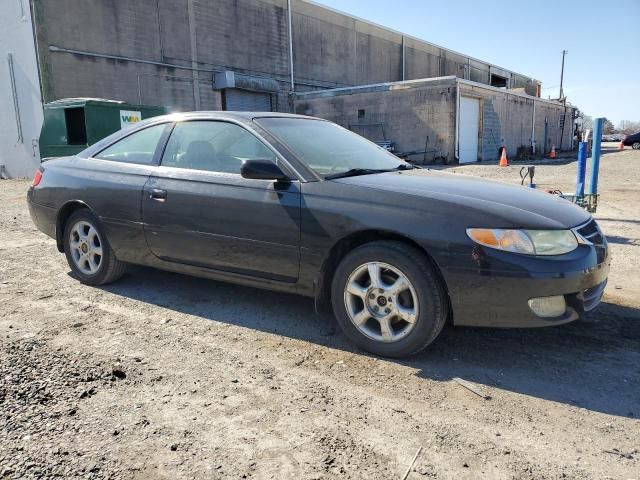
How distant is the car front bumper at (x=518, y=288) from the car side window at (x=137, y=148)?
2.76 meters

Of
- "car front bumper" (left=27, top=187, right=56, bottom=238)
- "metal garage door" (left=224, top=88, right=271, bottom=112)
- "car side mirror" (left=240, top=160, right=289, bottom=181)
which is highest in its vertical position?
"metal garage door" (left=224, top=88, right=271, bottom=112)

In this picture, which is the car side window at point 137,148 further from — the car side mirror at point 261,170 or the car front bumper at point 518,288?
the car front bumper at point 518,288

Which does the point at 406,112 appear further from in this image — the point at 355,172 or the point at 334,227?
the point at 334,227

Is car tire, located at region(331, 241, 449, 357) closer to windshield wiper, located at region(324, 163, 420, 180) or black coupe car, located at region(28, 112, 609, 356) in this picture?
black coupe car, located at region(28, 112, 609, 356)

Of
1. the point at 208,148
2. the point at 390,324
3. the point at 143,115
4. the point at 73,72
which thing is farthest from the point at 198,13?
the point at 390,324

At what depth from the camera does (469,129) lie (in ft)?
78.2

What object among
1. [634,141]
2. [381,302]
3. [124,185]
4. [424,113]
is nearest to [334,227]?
[381,302]

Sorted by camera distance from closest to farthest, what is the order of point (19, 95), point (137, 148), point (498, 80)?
point (137, 148)
point (19, 95)
point (498, 80)

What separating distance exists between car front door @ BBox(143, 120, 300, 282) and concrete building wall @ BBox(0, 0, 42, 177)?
1690cm

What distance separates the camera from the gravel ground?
225cm

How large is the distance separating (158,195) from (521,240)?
275 cm

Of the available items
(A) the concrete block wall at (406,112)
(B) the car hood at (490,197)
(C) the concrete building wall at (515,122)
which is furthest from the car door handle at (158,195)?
(C) the concrete building wall at (515,122)

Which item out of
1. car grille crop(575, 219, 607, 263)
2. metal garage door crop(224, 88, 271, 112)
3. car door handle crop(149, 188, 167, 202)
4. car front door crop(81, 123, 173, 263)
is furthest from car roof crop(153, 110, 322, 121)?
metal garage door crop(224, 88, 271, 112)

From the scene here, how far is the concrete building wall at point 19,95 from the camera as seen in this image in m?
17.8
